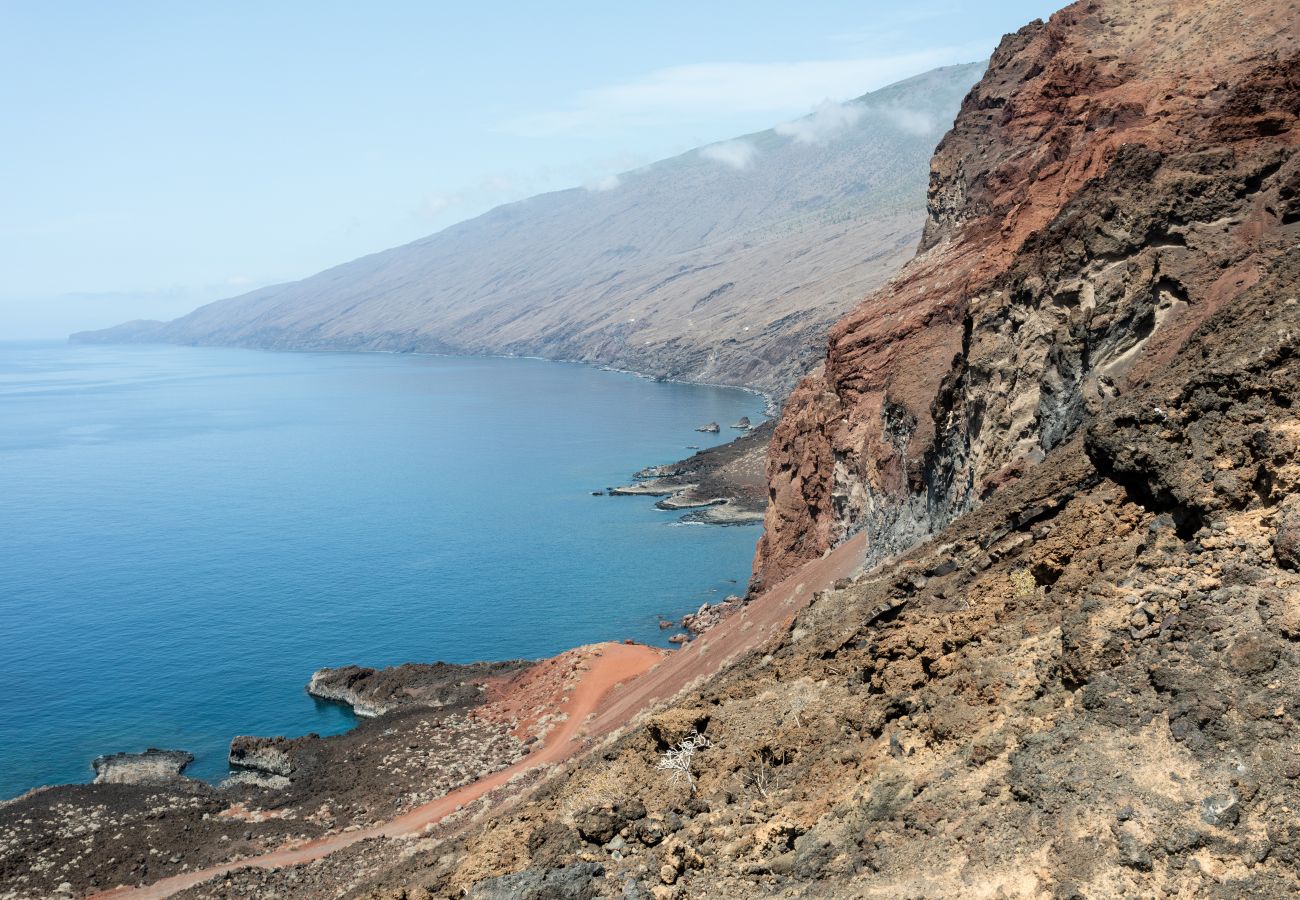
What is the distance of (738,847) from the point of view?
34.7ft


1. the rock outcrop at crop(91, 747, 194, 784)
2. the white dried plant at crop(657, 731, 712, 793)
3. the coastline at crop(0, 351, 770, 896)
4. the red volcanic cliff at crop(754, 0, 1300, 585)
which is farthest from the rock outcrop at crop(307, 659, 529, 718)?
the white dried plant at crop(657, 731, 712, 793)

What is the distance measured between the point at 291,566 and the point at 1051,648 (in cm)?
6422

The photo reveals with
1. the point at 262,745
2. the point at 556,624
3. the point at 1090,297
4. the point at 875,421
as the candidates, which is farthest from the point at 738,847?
the point at 556,624

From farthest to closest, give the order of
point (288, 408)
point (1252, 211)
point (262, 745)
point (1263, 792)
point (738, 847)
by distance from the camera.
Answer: point (288, 408), point (262, 745), point (1252, 211), point (738, 847), point (1263, 792)

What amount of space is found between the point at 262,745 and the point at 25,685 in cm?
1688

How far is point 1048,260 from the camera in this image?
2270 centimetres

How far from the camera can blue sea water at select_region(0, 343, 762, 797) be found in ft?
152

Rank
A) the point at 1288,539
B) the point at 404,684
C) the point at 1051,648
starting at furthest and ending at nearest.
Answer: the point at 404,684, the point at 1051,648, the point at 1288,539

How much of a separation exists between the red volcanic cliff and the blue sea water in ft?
66.3

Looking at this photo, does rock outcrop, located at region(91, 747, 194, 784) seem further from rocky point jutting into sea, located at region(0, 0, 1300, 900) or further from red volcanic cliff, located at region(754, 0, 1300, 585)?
red volcanic cliff, located at region(754, 0, 1300, 585)

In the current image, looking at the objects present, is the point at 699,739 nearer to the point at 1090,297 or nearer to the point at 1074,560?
the point at 1074,560

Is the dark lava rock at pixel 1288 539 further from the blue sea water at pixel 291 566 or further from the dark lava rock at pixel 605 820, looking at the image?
the blue sea water at pixel 291 566

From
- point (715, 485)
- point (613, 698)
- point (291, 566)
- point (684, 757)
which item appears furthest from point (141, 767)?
point (715, 485)

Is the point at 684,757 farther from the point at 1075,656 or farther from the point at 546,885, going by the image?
the point at 1075,656
